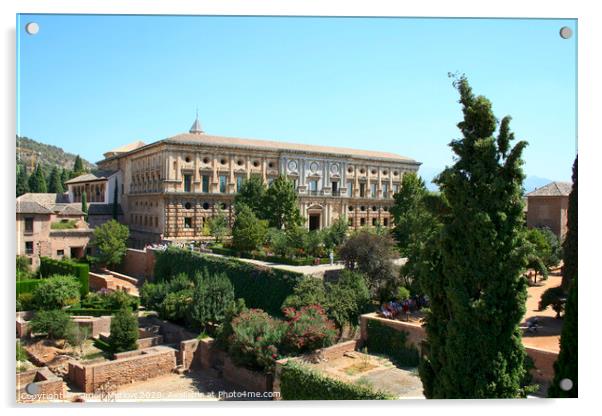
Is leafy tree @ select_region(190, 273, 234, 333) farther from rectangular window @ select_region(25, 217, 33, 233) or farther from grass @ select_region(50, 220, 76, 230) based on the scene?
grass @ select_region(50, 220, 76, 230)

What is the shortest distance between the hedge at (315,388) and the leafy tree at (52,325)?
9.09 metres

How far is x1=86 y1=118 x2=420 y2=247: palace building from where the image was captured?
31594mm

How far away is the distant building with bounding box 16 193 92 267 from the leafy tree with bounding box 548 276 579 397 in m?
18.3

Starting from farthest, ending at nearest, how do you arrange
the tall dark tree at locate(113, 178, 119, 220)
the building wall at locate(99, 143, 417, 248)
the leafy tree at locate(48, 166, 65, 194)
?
the leafy tree at locate(48, 166, 65, 194)
the tall dark tree at locate(113, 178, 119, 220)
the building wall at locate(99, 143, 417, 248)

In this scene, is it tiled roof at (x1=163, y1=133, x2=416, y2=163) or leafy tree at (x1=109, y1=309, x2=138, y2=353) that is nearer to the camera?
leafy tree at (x1=109, y1=309, x2=138, y2=353)

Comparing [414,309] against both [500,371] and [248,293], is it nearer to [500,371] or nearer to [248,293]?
[248,293]

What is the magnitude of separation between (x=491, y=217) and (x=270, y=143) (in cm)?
2790

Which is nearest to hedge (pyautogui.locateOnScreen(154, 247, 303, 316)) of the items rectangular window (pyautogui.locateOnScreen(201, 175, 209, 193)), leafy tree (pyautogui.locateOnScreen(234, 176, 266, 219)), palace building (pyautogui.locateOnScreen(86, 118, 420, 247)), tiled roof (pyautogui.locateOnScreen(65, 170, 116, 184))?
leafy tree (pyautogui.locateOnScreen(234, 176, 266, 219))

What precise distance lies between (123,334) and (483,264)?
12.0 meters

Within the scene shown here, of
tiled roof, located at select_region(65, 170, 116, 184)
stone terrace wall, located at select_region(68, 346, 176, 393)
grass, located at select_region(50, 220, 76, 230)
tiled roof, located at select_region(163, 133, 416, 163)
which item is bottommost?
stone terrace wall, located at select_region(68, 346, 176, 393)

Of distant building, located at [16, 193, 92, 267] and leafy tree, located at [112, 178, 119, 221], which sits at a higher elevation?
leafy tree, located at [112, 178, 119, 221]

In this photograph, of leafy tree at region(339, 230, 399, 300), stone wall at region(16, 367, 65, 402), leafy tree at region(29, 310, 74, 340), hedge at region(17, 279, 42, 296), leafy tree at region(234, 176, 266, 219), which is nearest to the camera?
stone wall at region(16, 367, 65, 402)

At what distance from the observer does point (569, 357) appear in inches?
325

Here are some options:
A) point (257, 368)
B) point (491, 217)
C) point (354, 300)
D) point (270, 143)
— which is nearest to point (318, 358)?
point (257, 368)
